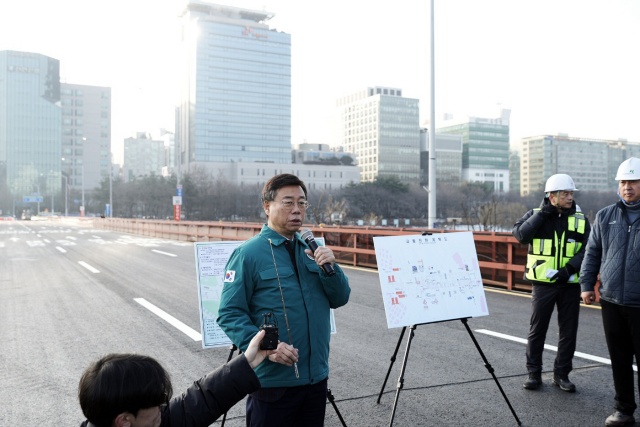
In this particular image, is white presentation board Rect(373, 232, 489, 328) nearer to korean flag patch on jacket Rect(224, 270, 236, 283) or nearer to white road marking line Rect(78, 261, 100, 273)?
korean flag patch on jacket Rect(224, 270, 236, 283)

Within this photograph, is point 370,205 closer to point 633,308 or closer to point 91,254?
point 91,254

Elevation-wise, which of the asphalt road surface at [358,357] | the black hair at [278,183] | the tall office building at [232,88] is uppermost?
the tall office building at [232,88]

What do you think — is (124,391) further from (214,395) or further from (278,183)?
(278,183)

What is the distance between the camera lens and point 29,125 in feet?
502

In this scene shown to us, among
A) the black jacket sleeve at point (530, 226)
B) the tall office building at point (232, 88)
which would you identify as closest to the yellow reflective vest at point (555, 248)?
the black jacket sleeve at point (530, 226)

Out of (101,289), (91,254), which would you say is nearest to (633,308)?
(101,289)

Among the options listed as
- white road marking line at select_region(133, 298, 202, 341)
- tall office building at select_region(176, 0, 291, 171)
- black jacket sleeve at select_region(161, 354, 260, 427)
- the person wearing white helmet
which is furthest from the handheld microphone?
tall office building at select_region(176, 0, 291, 171)

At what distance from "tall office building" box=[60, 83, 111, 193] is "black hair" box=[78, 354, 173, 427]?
175m

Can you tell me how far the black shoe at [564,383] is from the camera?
5348mm

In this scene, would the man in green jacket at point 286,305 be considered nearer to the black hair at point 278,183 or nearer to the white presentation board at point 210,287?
the black hair at point 278,183

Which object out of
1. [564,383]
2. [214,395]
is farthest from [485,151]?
[214,395]

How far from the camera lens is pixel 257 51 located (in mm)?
155625

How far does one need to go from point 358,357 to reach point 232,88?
496 feet

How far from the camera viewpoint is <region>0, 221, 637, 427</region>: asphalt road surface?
4887 mm
